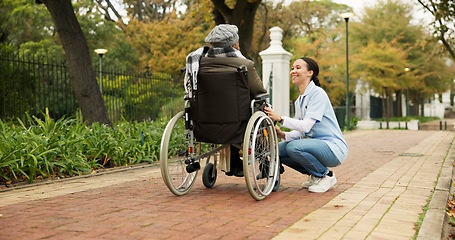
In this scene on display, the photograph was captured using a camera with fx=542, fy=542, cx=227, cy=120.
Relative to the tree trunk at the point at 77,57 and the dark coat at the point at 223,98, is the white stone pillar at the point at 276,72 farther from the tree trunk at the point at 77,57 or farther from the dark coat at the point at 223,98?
the dark coat at the point at 223,98

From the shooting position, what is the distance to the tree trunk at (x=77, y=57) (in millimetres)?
10323

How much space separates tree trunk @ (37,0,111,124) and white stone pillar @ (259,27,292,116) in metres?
5.07

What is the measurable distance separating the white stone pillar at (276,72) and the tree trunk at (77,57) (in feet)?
16.6

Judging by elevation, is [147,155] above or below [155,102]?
below

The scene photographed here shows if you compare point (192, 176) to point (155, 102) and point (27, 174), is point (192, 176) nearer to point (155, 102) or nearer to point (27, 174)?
point (27, 174)

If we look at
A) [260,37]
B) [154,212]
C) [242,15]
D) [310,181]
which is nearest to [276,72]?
[242,15]

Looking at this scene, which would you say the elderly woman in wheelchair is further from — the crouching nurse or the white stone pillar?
the white stone pillar

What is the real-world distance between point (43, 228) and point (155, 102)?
10.2 metres

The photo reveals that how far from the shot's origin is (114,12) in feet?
122

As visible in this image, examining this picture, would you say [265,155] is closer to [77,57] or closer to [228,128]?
[228,128]

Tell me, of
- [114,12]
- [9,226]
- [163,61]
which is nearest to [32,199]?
[9,226]

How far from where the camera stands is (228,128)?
15.7 ft

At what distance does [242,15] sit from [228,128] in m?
9.58

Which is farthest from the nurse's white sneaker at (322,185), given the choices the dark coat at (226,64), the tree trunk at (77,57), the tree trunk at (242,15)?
the tree trunk at (242,15)
